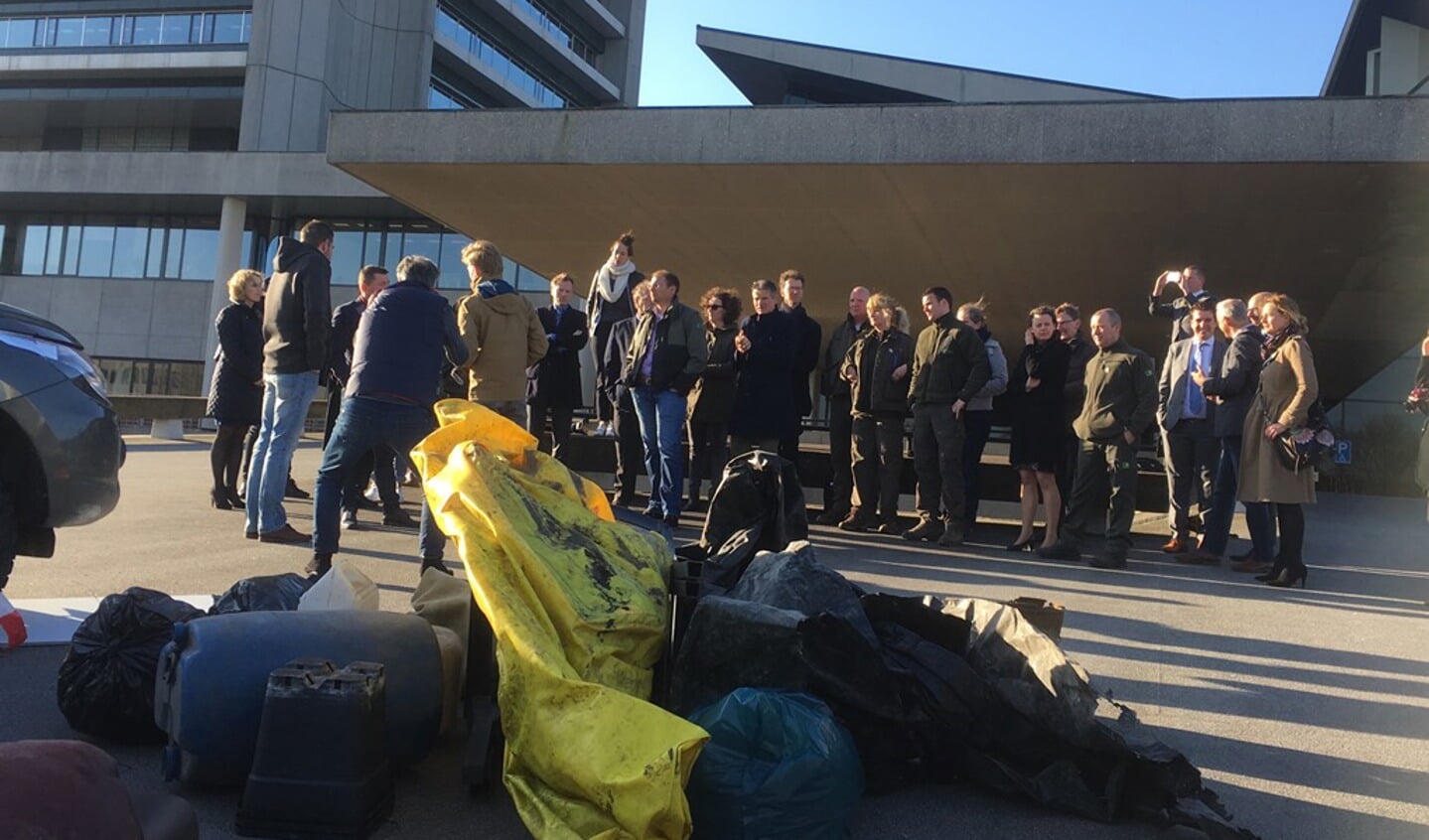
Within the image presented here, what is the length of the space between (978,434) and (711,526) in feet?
14.7

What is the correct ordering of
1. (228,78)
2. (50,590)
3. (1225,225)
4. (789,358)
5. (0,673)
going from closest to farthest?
(0,673) < (50,590) < (789,358) < (1225,225) < (228,78)

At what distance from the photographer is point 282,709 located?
8.96 ft

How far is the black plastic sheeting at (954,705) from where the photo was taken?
3088mm

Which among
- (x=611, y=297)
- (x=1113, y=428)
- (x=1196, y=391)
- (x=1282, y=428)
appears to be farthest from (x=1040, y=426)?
(x=611, y=297)

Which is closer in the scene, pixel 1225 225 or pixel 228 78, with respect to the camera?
pixel 1225 225

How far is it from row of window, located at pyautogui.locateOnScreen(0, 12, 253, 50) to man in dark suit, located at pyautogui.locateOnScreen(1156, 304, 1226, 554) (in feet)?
129

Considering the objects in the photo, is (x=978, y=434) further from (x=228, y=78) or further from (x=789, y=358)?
(x=228, y=78)

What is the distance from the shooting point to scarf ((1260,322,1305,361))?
7168 millimetres

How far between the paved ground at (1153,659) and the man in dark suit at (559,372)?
175 cm

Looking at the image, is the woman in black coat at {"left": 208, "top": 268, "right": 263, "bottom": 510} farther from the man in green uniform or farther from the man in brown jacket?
the man in green uniform

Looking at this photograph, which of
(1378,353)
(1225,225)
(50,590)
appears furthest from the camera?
(1378,353)

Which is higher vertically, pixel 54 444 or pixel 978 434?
pixel 978 434

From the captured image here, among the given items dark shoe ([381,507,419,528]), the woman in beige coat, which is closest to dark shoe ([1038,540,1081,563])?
the woman in beige coat

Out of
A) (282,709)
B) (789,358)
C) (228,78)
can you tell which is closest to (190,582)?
(282,709)
